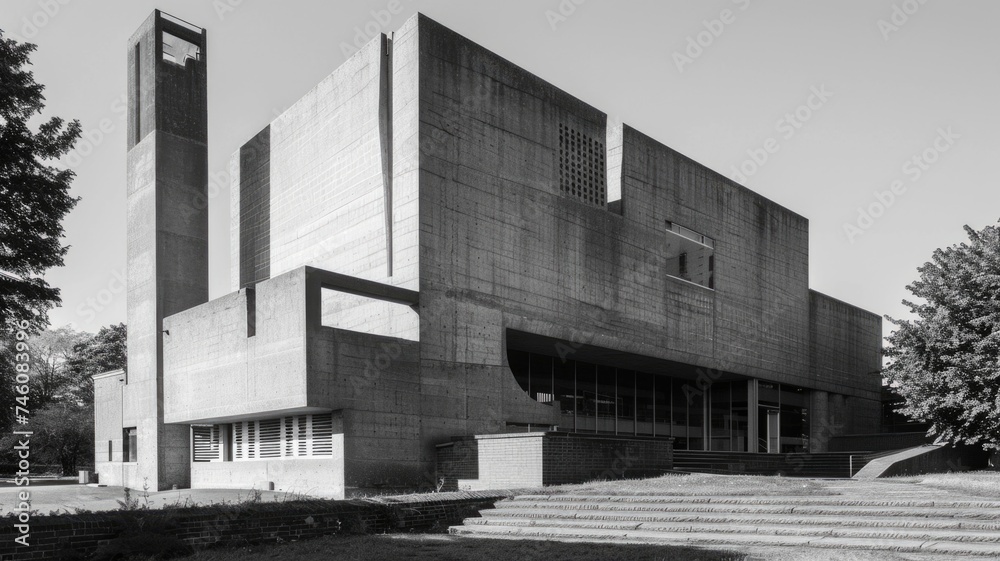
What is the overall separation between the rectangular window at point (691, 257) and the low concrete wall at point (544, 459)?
1131 centimetres

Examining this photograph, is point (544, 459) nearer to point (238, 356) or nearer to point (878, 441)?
point (238, 356)

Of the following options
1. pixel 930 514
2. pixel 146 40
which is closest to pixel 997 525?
pixel 930 514

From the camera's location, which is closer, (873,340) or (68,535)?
(68,535)

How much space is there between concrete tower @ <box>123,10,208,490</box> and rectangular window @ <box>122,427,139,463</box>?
36 millimetres

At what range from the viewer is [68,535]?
34.5ft

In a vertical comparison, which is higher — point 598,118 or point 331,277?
point 598,118

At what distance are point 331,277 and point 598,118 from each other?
1210 centimetres

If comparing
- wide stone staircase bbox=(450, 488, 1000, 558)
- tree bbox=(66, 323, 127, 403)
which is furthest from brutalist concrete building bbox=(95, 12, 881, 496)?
tree bbox=(66, 323, 127, 403)

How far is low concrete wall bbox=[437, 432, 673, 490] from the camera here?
19625 mm

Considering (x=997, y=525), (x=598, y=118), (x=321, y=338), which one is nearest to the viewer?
(x=997, y=525)

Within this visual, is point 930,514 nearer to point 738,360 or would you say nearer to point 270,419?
point 270,419

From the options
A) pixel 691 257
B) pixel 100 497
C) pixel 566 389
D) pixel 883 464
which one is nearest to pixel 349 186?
pixel 566 389

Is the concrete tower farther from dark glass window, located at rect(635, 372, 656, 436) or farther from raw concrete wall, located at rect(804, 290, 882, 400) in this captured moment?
raw concrete wall, located at rect(804, 290, 882, 400)

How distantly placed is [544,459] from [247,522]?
8.70m
